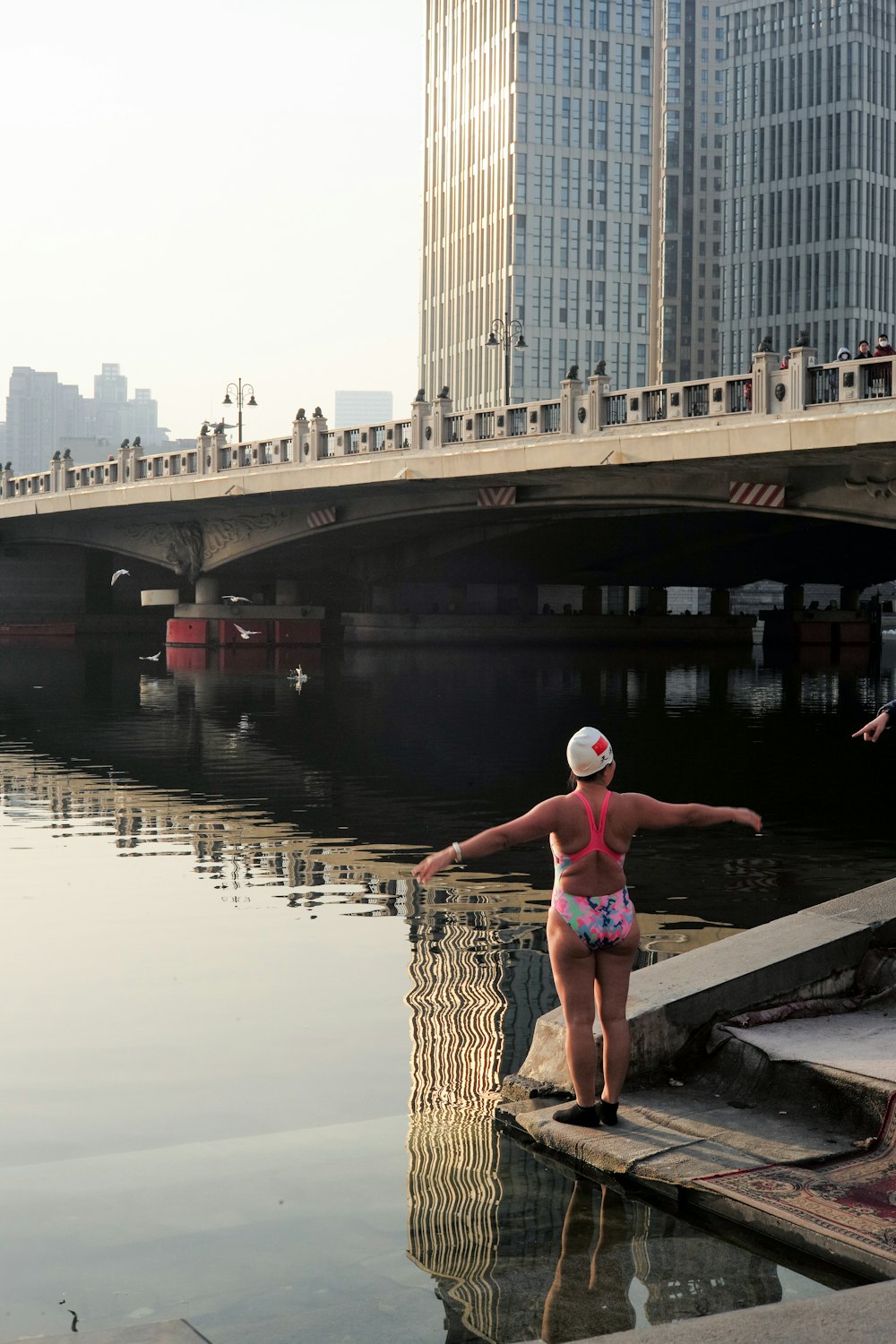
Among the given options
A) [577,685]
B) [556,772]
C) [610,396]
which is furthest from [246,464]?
[556,772]

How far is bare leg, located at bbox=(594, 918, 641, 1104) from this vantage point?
638 cm

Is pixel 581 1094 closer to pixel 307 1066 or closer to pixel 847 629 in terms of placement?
pixel 307 1066

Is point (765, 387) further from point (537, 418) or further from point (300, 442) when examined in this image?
point (300, 442)

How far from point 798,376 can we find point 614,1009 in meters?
23.1

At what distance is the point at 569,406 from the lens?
3362 cm

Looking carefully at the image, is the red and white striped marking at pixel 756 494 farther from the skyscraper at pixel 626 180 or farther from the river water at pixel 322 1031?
the skyscraper at pixel 626 180

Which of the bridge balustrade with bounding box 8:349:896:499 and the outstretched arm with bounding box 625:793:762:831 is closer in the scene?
the outstretched arm with bounding box 625:793:762:831

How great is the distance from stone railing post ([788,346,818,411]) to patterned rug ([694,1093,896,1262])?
23045mm

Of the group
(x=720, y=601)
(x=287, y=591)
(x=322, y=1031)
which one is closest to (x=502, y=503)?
(x=287, y=591)

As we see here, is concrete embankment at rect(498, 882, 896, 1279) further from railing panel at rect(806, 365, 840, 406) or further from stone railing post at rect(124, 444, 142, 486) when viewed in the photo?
stone railing post at rect(124, 444, 142, 486)

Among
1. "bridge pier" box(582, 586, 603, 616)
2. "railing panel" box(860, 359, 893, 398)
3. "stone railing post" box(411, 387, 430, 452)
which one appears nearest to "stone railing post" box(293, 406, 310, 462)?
"stone railing post" box(411, 387, 430, 452)

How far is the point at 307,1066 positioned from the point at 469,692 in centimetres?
2960

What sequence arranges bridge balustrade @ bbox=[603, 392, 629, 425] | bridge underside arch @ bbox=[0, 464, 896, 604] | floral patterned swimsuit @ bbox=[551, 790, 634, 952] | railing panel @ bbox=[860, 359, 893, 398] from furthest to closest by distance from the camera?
bridge underside arch @ bbox=[0, 464, 896, 604]
bridge balustrade @ bbox=[603, 392, 629, 425]
railing panel @ bbox=[860, 359, 893, 398]
floral patterned swimsuit @ bbox=[551, 790, 634, 952]

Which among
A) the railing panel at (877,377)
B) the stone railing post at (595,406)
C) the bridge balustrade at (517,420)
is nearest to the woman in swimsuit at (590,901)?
the railing panel at (877,377)
